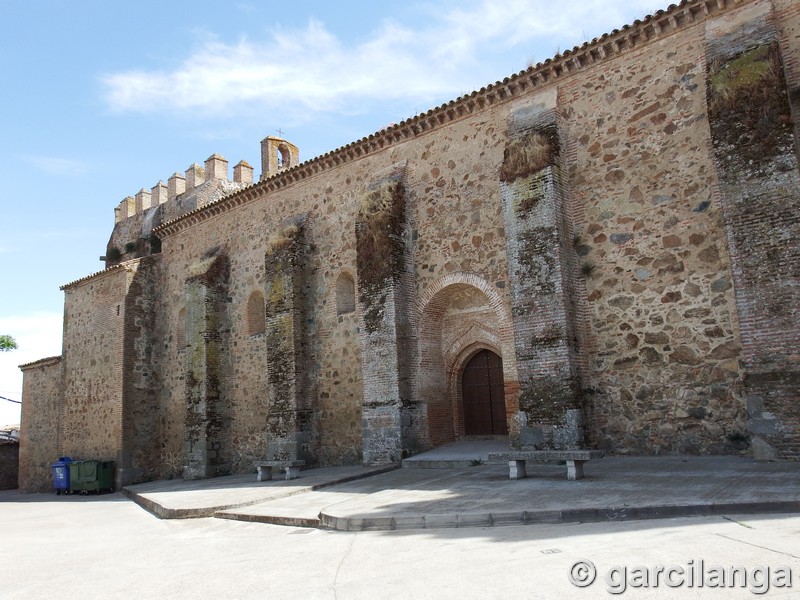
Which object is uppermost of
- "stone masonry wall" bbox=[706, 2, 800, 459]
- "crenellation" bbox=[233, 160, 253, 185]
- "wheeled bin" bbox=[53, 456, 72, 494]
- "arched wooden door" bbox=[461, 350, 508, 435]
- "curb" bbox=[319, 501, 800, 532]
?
"crenellation" bbox=[233, 160, 253, 185]

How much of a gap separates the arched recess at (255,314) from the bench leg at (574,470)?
10.6 m

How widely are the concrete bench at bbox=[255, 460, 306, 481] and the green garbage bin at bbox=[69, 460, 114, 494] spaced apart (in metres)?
7.27

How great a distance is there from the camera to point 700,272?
32.1 feet

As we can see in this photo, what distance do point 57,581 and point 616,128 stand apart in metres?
10.3

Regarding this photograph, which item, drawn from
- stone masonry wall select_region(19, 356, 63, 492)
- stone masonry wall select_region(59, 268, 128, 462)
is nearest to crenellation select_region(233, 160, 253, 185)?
stone masonry wall select_region(59, 268, 128, 462)

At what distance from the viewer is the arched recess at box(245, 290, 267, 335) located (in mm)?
17170

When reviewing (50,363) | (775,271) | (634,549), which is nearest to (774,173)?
(775,271)

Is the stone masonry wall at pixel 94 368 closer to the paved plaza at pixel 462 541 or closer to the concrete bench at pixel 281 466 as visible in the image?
the concrete bench at pixel 281 466

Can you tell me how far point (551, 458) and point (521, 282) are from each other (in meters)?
3.31

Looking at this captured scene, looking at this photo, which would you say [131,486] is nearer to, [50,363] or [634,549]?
[50,363]

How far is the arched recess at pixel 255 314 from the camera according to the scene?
56.3 ft

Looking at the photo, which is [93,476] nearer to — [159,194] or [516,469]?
[516,469]

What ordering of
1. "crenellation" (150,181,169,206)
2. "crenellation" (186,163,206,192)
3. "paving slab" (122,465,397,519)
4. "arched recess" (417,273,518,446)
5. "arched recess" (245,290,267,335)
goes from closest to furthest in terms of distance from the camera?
"paving slab" (122,465,397,519), "arched recess" (417,273,518,446), "arched recess" (245,290,267,335), "crenellation" (186,163,206,192), "crenellation" (150,181,169,206)

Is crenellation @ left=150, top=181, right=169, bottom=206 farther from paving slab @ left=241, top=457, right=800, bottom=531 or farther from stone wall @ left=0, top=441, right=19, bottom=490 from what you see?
paving slab @ left=241, top=457, right=800, bottom=531
